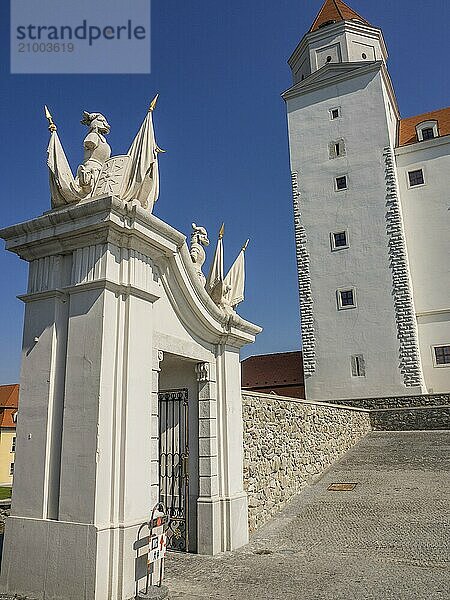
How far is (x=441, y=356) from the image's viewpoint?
22.8 meters

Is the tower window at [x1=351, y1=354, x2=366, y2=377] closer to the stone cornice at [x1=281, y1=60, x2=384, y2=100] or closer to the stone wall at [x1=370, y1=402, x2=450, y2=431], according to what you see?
the stone wall at [x1=370, y1=402, x2=450, y2=431]

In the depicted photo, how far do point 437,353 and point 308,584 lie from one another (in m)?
19.0

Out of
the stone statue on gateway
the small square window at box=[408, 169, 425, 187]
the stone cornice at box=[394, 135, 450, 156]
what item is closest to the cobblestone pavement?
the stone statue on gateway

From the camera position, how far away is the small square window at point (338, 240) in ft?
81.0

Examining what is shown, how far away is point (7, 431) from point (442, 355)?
76.7 feet

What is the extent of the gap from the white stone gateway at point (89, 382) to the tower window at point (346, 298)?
18046 mm

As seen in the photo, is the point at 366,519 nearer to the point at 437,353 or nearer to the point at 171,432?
the point at 171,432

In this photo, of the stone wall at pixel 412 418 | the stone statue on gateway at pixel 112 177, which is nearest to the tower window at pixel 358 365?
the stone wall at pixel 412 418

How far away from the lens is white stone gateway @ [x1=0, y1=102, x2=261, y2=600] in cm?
515

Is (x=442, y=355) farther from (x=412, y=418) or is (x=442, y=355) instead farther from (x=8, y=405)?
(x=8, y=405)

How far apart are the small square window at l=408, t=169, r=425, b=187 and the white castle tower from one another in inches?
1.8

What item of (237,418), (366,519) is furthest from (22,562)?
(366,519)

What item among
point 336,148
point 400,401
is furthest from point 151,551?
point 336,148

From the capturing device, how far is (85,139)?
6.61 metres
